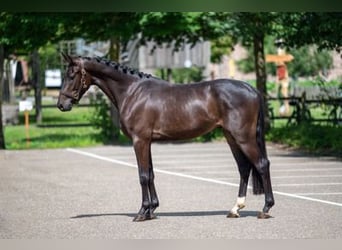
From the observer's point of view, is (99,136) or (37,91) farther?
(37,91)

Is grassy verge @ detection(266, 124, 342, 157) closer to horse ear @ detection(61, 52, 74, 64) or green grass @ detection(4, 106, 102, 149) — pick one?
green grass @ detection(4, 106, 102, 149)

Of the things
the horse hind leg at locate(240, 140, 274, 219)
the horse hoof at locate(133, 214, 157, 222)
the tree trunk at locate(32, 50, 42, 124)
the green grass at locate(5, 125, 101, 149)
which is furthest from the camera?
the tree trunk at locate(32, 50, 42, 124)

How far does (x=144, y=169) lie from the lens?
31.6ft

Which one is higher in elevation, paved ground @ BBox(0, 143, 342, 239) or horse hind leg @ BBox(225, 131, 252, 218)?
horse hind leg @ BBox(225, 131, 252, 218)

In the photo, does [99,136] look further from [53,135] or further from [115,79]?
[115,79]

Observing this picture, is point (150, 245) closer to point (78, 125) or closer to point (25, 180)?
point (25, 180)

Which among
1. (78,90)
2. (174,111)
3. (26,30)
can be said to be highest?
(26,30)

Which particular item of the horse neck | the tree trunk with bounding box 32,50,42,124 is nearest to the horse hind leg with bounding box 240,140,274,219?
the horse neck

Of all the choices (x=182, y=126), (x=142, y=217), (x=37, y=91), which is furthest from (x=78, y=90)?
(x=37, y=91)

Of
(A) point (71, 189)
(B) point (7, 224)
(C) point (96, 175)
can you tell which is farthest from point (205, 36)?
(B) point (7, 224)

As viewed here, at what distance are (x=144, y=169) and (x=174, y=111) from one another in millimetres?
660

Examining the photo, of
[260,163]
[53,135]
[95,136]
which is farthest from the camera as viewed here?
[53,135]

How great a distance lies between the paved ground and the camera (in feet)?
30.5

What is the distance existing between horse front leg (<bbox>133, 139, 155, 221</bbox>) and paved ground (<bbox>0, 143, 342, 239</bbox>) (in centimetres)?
14
